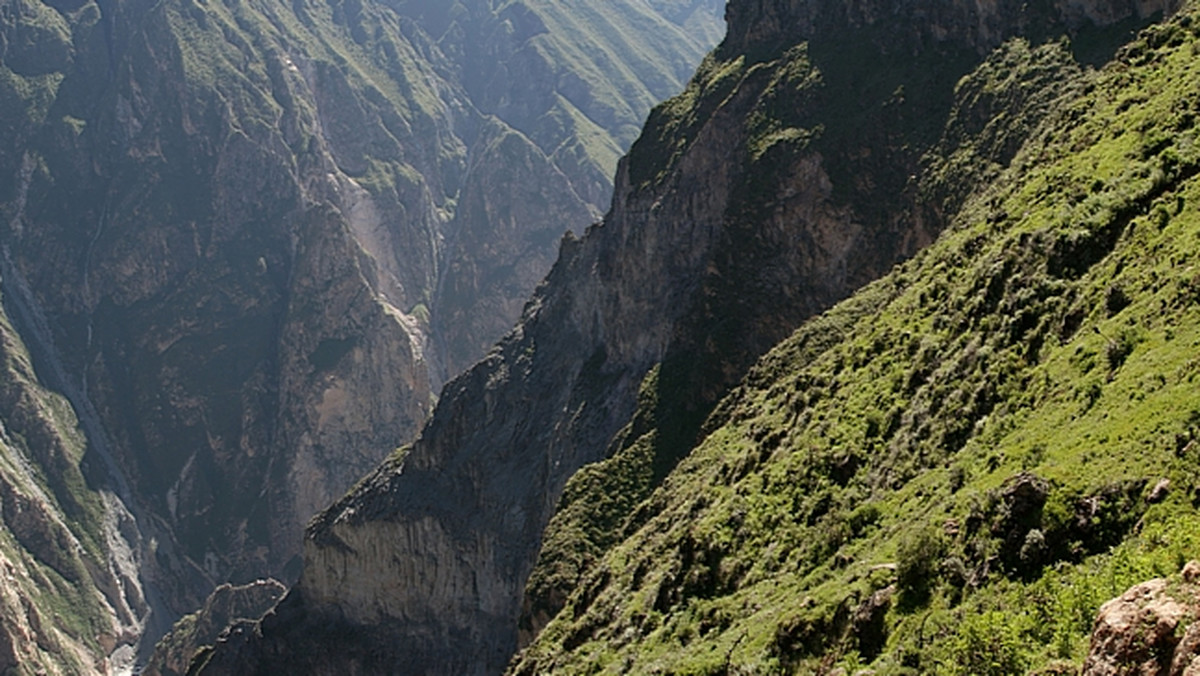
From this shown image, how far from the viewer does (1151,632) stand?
1520 centimetres

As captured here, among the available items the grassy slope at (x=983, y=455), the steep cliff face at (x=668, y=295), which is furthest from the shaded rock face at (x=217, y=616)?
the grassy slope at (x=983, y=455)

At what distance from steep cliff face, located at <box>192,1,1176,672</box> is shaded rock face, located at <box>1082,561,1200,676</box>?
172ft

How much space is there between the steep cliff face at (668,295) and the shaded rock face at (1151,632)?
52389 millimetres

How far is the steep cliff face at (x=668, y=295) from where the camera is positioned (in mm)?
77000

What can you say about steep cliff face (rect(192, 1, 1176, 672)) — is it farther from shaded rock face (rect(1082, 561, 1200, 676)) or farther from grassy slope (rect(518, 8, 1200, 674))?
shaded rock face (rect(1082, 561, 1200, 676))

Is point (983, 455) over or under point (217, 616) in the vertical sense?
over

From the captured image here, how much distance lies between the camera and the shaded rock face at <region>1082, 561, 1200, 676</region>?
47.9 feet

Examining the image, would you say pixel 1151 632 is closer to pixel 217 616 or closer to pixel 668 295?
pixel 668 295

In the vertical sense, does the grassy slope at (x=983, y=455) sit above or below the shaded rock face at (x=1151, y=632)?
below

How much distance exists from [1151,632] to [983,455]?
14879mm

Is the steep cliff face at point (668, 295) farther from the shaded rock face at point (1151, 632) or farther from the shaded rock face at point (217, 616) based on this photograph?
the shaded rock face at point (1151, 632)

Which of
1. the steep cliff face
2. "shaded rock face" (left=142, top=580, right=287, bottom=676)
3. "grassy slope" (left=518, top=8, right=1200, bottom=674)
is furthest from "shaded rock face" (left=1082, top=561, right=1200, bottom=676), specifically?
"shaded rock face" (left=142, top=580, right=287, bottom=676)

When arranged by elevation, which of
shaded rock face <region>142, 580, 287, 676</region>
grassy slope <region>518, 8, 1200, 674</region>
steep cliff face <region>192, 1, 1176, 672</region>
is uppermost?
grassy slope <region>518, 8, 1200, 674</region>

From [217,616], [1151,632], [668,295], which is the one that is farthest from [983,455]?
Result: [217,616]
